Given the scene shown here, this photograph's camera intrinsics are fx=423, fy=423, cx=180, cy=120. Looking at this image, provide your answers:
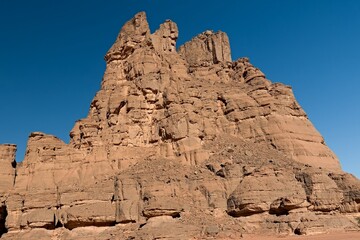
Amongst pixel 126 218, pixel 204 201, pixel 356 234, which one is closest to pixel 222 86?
pixel 204 201

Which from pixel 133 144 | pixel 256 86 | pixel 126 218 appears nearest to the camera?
pixel 126 218

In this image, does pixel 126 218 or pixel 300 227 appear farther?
pixel 126 218

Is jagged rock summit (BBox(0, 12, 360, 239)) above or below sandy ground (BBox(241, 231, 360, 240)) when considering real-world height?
above

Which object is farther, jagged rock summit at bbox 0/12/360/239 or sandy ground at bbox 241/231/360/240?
jagged rock summit at bbox 0/12/360/239

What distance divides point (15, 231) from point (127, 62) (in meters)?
29.1

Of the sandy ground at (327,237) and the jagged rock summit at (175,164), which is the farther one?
the jagged rock summit at (175,164)

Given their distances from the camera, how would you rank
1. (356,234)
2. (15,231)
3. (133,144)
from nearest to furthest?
(356,234) < (15,231) < (133,144)

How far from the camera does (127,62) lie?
65312mm

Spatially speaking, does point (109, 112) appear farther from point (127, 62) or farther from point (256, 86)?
point (256, 86)

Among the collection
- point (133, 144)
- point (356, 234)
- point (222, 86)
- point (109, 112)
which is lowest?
point (356, 234)

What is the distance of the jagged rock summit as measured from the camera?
149ft

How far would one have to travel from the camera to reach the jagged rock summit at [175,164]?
4534 centimetres

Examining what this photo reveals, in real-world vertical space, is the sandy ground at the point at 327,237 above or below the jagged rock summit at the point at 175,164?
below

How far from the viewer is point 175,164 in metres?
53.3
